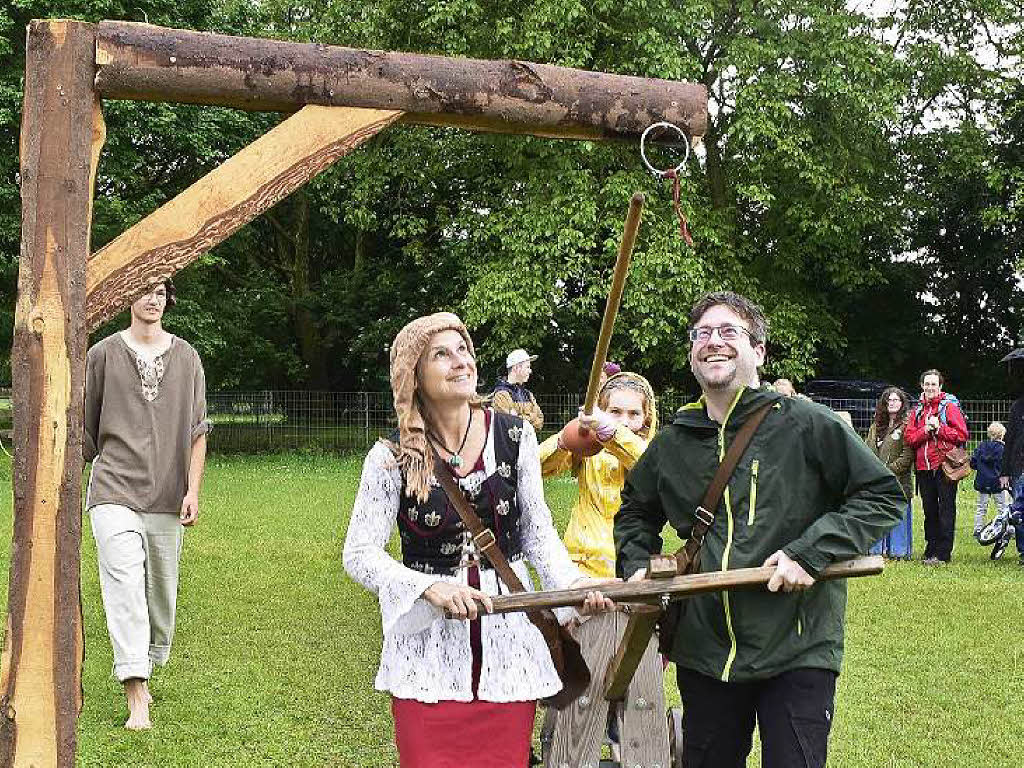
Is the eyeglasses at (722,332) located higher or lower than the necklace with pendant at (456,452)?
higher

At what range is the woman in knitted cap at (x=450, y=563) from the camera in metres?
3.78

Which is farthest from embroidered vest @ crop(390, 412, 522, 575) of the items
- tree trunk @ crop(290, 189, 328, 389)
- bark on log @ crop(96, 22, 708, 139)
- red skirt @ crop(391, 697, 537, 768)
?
tree trunk @ crop(290, 189, 328, 389)

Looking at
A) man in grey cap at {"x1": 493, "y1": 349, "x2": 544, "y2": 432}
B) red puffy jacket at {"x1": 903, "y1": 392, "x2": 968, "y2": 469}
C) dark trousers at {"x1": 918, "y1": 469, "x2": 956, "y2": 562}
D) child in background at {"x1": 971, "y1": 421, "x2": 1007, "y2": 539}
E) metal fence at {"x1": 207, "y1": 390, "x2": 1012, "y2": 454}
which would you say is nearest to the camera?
man in grey cap at {"x1": 493, "y1": 349, "x2": 544, "y2": 432}

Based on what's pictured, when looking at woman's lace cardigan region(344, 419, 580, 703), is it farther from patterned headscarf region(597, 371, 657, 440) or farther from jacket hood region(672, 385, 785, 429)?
patterned headscarf region(597, 371, 657, 440)

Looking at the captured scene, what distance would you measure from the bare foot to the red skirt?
3.03m

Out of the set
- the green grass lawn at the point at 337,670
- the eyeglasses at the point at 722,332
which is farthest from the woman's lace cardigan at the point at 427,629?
the green grass lawn at the point at 337,670

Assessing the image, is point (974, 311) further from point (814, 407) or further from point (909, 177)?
point (814, 407)

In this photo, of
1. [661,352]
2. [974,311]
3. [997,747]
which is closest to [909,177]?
[974,311]

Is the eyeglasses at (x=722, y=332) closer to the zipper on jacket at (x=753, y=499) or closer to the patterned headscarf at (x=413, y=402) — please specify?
the zipper on jacket at (x=753, y=499)

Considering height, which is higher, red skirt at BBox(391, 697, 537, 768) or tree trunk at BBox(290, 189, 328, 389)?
tree trunk at BBox(290, 189, 328, 389)

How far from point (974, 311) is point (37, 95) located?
29.9m

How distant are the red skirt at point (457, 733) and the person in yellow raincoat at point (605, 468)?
66.4 inches

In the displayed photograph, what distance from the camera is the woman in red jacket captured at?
41.3ft

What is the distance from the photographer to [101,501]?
21.0 ft
